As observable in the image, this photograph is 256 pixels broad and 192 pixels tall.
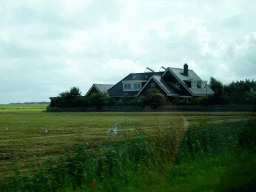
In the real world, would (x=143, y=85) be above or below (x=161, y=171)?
above

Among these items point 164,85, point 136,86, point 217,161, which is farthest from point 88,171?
point 136,86

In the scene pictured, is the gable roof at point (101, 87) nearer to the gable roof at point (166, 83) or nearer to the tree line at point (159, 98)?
the gable roof at point (166, 83)

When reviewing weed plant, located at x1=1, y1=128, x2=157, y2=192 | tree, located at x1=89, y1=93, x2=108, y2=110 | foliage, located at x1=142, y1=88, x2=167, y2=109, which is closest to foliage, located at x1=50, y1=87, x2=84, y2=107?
tree, located at x1=89, y1=93, x2=108, y2=110

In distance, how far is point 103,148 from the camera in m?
8.46

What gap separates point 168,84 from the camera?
56562 millimetres

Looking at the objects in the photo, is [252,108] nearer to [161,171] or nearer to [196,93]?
[196,93]

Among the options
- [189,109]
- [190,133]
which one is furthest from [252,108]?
[190,133]

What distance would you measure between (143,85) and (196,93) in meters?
10.7

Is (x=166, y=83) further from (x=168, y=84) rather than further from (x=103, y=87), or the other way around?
(x=103, y=87)

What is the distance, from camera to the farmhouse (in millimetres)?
54528

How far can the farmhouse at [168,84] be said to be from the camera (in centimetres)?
5453

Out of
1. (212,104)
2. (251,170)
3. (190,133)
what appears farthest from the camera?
(212,104)

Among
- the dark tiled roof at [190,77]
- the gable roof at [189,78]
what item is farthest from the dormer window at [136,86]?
the dark tiled roof at [190,77]

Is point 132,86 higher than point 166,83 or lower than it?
lower
